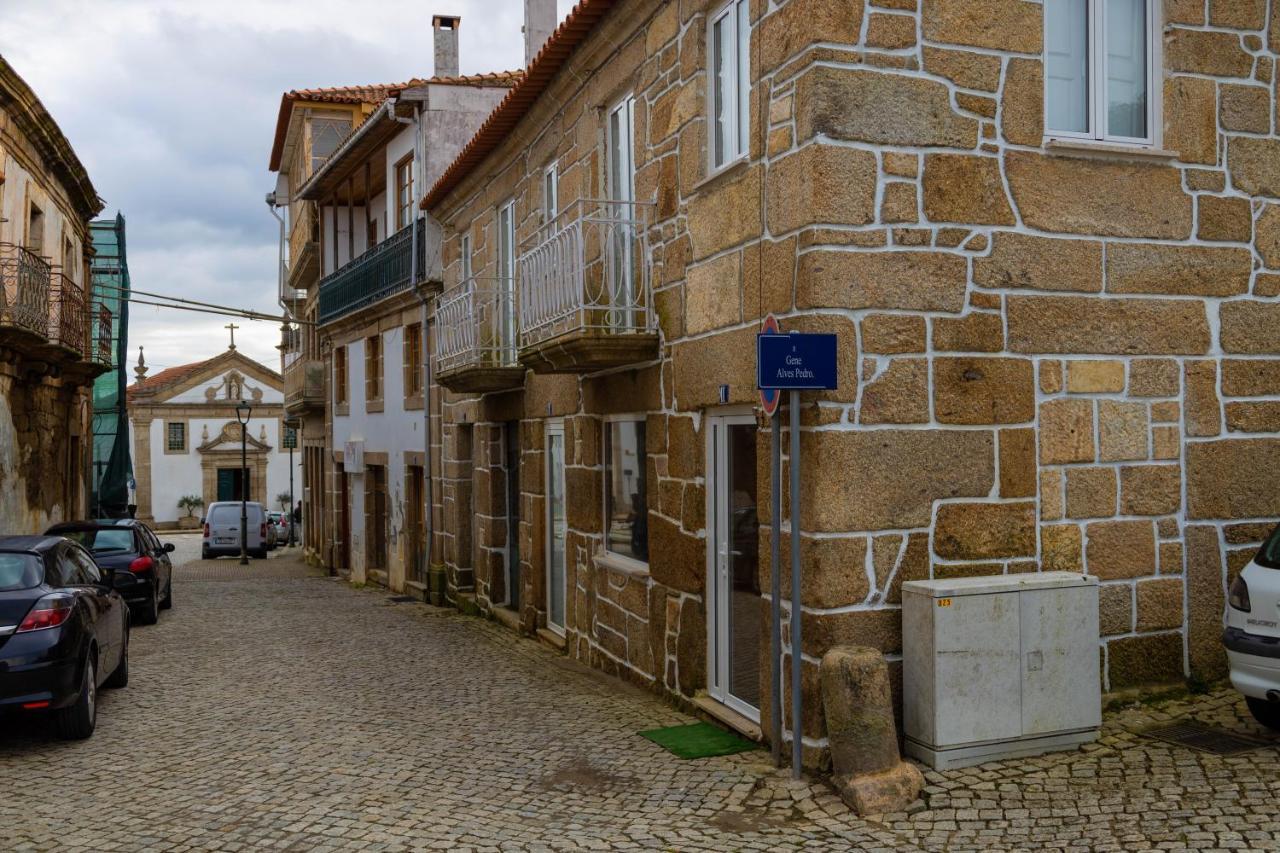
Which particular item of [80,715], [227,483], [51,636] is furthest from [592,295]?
[227,483]

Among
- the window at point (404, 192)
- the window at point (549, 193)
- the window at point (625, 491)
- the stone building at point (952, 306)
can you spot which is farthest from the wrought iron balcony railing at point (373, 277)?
the stone building at point (952, 306)

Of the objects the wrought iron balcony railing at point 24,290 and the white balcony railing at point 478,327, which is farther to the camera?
the wrought iron balcony railing at point 24,290

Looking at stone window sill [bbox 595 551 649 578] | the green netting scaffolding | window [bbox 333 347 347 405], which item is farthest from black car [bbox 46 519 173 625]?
the green netting scaffolding

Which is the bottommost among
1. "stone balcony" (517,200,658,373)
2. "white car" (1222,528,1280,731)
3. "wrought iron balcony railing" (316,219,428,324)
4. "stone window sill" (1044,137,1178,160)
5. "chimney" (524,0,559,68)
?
"white car" (1222,528,1280,731)

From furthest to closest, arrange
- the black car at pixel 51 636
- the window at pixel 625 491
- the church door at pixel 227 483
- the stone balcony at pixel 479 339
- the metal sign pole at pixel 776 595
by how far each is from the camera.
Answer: the church door at pixel 227 483 < the stone balcony at pixel 479 339 < the window at pixel 625 491 < the black car at pixel 51 636 < the metal sign pole at pixel 776 595

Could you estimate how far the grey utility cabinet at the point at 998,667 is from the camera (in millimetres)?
6180

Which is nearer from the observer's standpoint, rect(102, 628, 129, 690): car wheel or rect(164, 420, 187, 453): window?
rect(102, 628, 129, 690): car wheel

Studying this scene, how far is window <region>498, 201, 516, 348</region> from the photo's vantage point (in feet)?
43.7

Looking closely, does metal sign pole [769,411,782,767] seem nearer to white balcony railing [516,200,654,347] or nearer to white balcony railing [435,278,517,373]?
white balcony railing [516,200,654,347]

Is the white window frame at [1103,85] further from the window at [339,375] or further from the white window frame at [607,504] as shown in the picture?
the window at [339,375]

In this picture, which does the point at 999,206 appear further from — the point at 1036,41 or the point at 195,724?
the point at 195,724

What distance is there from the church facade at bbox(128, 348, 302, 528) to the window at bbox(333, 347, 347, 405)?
3348 centimetres

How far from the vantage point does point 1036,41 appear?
6902 mm

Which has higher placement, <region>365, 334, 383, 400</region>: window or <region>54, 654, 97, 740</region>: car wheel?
<region>365, 334, 383, 400</region>: window
